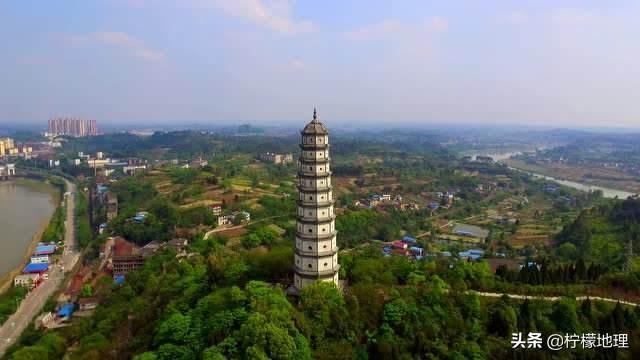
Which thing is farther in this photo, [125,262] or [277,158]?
[277,158]

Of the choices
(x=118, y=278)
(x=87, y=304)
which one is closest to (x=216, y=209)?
(x=118, y=278)

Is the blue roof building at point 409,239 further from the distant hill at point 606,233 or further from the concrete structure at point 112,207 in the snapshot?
the concrete structure at point 112,207

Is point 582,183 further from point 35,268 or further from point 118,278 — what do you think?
point 35,268

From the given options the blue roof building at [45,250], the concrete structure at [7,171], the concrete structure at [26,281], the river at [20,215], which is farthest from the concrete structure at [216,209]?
the concrete structure at [7,171]

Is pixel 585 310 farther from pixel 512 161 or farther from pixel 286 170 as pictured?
pixel 512 161

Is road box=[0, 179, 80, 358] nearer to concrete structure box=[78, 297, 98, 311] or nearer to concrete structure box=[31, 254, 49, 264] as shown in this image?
concrete structure box=[31, 254, 49, 264]

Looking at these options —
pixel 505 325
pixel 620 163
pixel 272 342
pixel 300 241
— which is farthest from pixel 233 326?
pixel 620 163
